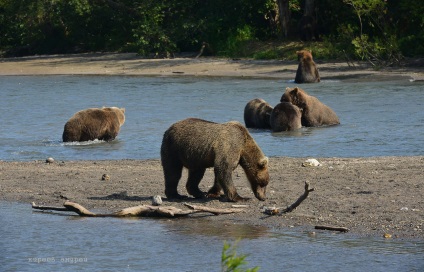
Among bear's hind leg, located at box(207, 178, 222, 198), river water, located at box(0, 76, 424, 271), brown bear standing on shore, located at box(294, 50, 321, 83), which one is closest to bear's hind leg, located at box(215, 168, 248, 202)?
bear's hind leg, located at box(207, 178, 222, 198)

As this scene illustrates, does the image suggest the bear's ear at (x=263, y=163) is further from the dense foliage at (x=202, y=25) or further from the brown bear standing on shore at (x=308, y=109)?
the dense foliage at (x=202, y=25)

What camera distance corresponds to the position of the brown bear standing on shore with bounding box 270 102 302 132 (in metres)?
19.8

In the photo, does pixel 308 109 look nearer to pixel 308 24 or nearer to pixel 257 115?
pixel 257 115

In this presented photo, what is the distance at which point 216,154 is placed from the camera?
1028cm

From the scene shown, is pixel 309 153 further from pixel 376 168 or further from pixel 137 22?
pixel 137 22

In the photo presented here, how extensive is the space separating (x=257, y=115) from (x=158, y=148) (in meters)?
3.95

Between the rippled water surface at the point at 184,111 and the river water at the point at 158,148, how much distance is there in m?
0.03

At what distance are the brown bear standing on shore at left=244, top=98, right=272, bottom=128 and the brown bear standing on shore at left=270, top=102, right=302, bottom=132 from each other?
515 millimetres

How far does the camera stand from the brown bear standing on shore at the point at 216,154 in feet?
33.8

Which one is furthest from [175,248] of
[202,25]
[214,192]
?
[202,25]

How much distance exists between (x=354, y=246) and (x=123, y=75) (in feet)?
96.8

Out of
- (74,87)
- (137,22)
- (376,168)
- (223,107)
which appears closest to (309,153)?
(376,168)

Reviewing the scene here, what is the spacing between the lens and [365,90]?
28.3 meters

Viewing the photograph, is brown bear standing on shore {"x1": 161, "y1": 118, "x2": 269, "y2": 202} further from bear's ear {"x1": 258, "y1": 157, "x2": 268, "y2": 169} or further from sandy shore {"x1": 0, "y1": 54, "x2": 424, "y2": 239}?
sandy shore {"x1": 0, "y1": 54, "x2": 424, "y2": 239}
